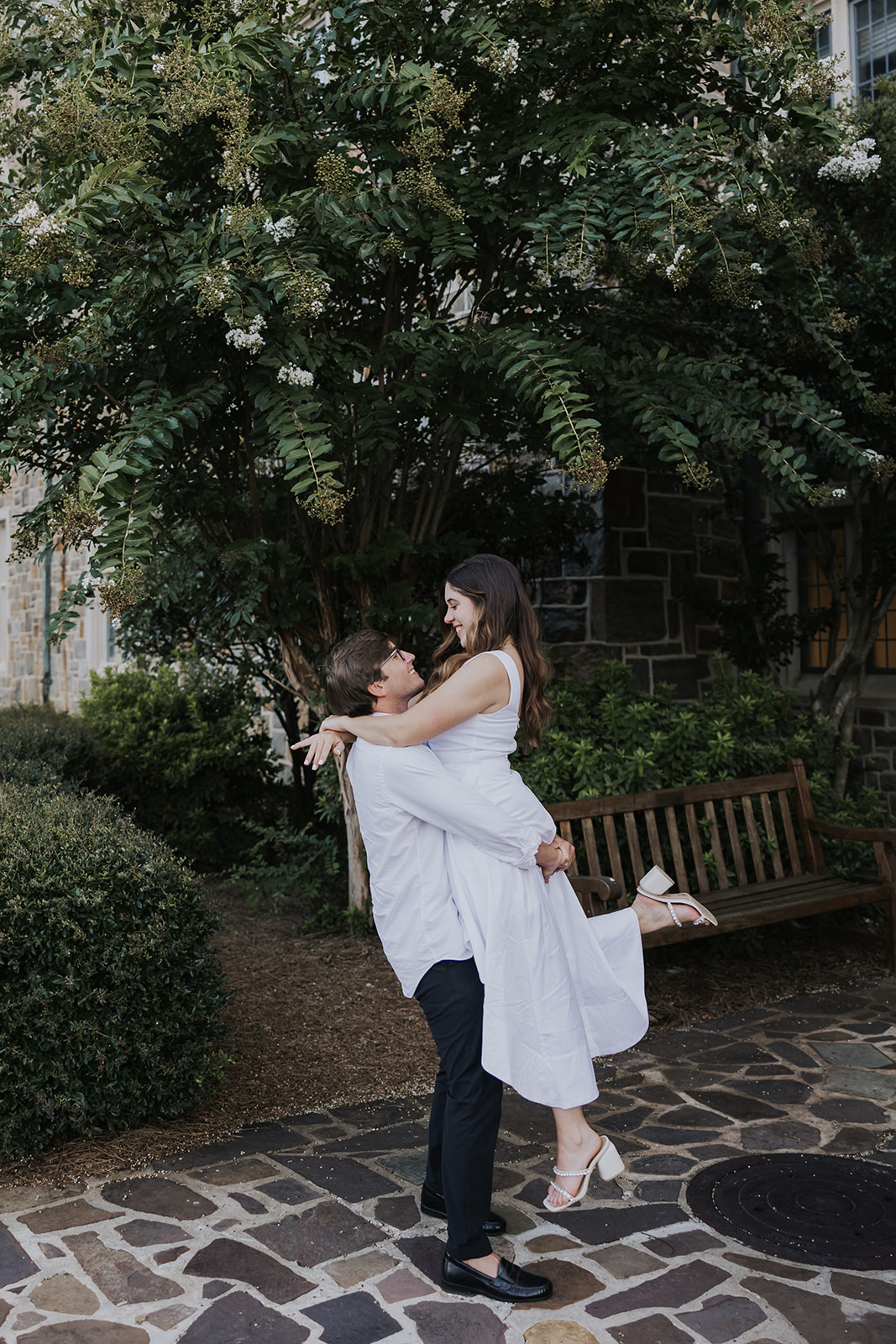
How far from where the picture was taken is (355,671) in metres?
2.90

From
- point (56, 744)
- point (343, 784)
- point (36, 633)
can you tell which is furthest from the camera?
point (36, 633)

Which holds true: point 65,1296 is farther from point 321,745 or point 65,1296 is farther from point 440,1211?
point 321,745

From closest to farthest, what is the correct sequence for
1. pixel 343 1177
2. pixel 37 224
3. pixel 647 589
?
pixel 343 1177
pixel 37 224
pixel 647 589

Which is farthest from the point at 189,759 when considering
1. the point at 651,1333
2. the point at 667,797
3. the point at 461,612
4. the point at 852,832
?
the point at 651,1333

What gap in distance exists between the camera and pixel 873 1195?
3.32 m

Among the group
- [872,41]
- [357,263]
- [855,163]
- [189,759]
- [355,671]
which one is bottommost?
[189,759]

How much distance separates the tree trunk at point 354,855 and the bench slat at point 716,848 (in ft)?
6.06

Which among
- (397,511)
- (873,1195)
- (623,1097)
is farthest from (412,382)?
(873,1195)

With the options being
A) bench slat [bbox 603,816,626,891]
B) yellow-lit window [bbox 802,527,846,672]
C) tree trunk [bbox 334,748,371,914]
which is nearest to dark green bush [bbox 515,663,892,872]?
bench slat [bbox 603,816,626,891]

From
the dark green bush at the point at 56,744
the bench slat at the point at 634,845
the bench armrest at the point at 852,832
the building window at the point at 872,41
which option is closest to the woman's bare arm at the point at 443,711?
the bench slat at the point at 634,845

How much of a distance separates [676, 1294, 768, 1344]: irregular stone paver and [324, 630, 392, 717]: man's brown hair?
1683mm

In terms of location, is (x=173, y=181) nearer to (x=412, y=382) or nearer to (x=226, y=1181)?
(x=412, y=382)

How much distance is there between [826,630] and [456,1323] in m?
6.19

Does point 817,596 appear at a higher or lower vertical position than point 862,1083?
higher
